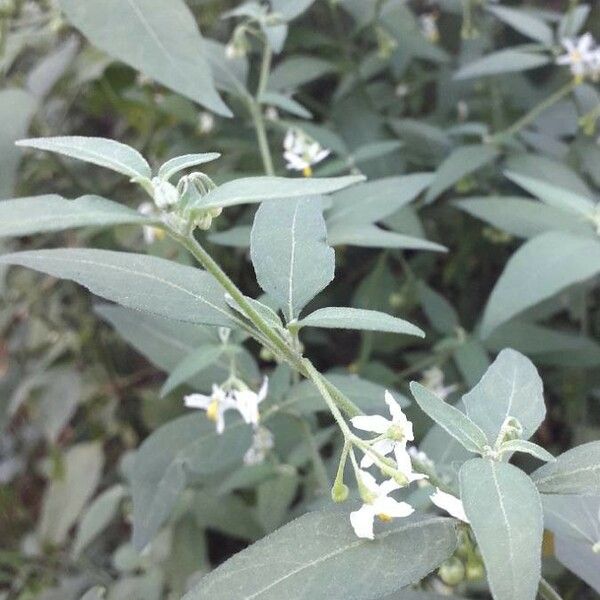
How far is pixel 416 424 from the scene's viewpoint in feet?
3.36

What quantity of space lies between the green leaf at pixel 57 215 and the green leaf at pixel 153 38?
33cm

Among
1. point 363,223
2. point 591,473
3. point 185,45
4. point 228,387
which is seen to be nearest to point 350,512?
point 591,473

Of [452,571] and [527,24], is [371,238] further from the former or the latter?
[527,24]

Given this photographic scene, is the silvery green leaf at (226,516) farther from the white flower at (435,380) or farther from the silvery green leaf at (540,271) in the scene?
the silvery green leaf at (540,271)

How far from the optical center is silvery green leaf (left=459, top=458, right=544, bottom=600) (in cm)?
43

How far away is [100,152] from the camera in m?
0.48

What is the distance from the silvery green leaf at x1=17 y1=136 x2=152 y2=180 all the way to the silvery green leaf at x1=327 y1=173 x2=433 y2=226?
421 millimetres

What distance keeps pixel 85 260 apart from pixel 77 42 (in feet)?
2.91

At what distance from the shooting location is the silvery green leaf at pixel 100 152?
18.6 inches

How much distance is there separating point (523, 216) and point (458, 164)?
0.14 meters

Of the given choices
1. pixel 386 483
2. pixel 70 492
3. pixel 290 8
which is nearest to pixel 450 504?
pixel 386 483

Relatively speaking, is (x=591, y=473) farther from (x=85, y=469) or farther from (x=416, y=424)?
(x=85, y=469)

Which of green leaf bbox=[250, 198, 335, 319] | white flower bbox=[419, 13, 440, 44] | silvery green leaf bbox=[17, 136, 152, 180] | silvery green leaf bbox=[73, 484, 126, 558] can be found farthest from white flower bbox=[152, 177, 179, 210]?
white flower bbox=[419, 13, 440, 44]

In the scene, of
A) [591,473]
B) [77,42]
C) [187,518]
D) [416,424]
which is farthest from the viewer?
[77,42]
